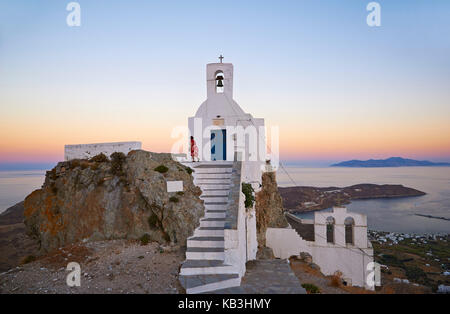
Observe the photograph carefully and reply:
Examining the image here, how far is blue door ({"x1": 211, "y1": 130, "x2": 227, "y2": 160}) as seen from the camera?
1487 cm

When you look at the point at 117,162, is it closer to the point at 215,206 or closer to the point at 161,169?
the point at 161,169

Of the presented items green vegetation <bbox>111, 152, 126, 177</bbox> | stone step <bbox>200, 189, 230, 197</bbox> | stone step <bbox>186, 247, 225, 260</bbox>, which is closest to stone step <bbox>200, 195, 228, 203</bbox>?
stone step <bbox>200, 189, 230, 197</bbox>

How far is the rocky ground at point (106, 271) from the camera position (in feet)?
22.3

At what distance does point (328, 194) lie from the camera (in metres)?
82.8

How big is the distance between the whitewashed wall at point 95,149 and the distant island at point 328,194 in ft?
188

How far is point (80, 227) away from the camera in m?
11.7

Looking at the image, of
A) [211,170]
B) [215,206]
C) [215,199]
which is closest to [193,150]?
[211,170]

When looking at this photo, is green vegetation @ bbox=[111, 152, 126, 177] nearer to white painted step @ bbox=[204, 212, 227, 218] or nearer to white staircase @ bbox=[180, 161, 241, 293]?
white staircase @ bbox=[180, 161, 241, 293]

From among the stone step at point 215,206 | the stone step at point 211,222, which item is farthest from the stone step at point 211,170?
the stone step at point 211,222

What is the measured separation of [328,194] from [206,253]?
8234 cm

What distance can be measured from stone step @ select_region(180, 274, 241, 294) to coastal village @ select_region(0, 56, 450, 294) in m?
0.03

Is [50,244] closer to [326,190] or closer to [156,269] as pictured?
[156,269]
